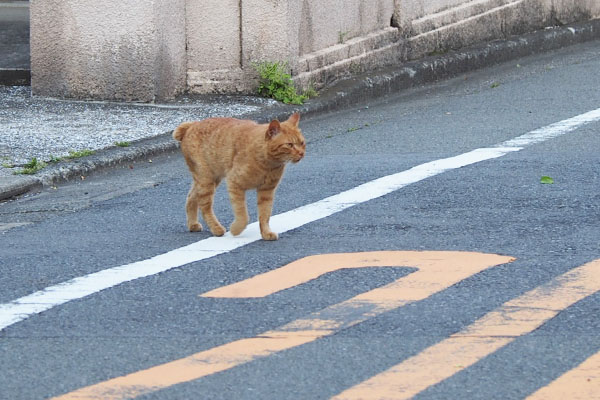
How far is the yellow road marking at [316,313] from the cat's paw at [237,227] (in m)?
0.64

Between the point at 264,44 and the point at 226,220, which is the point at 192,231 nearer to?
the point at 226,220

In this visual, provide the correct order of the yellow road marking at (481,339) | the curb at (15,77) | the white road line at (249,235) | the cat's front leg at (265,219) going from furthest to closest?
1. the curb at (15,77)
2. the cat's front leg at (265,219)
3. the white road line at (249,235)
4. the yellow road marking at (481,339)

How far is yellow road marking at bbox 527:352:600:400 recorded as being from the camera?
3938 mm

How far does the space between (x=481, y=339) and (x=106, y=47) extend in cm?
711

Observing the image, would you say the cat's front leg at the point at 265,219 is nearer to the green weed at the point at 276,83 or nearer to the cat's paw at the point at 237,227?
the cat's paw at the point at 237,227

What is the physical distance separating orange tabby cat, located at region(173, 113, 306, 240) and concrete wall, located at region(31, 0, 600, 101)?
449cm

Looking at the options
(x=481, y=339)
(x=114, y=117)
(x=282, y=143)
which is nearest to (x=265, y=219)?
(x=282, y=143)

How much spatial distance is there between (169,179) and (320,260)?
274cm

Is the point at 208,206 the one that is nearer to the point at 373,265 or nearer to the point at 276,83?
the point at 373,265

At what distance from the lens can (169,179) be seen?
8375 mm

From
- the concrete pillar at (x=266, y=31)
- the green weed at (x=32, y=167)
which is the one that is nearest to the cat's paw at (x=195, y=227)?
the green weed at (x=32, y=167)

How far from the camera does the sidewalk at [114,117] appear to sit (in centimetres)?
868

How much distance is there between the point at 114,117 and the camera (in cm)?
1044

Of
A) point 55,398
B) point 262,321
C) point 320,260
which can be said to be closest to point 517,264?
point 320,260
